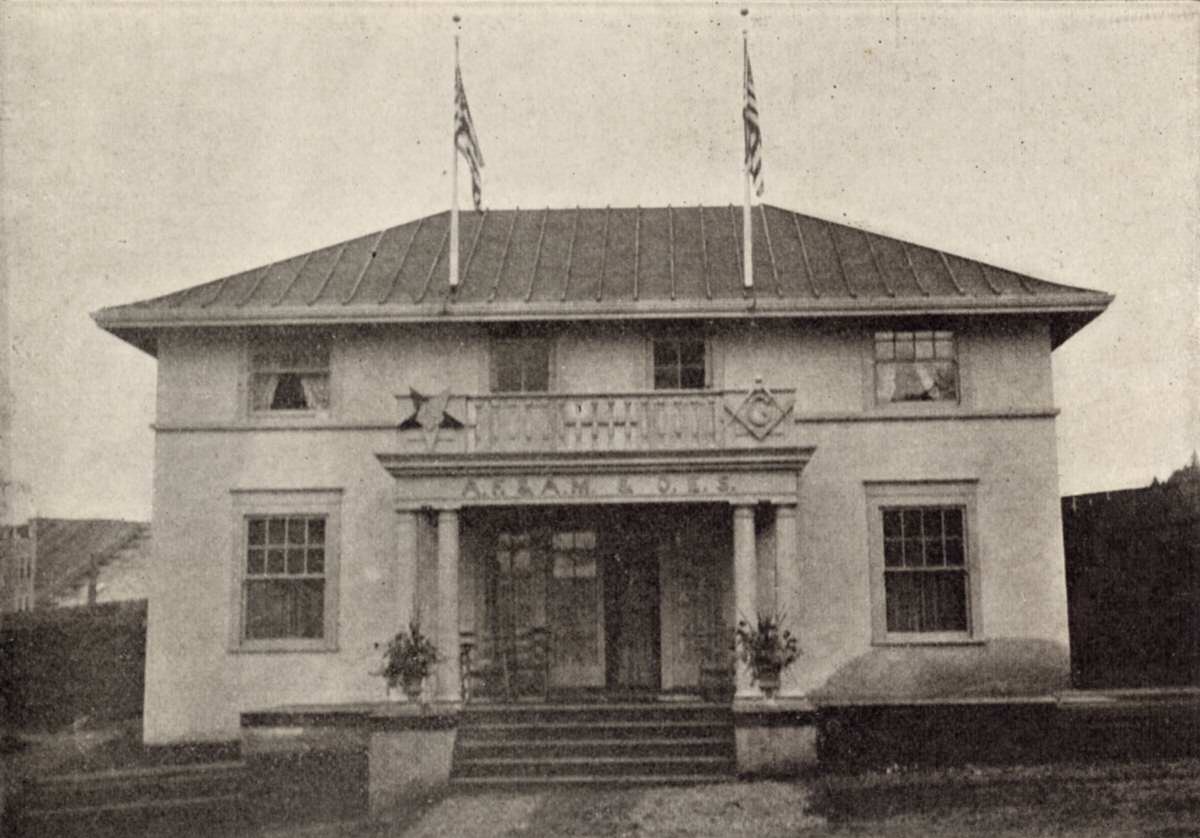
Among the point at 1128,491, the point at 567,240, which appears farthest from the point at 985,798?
the point at 567,240

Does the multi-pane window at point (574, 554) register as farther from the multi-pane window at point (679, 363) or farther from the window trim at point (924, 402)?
the window trim at point (924, 402)

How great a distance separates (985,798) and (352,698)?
874 cm

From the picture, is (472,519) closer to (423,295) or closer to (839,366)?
(423,295)

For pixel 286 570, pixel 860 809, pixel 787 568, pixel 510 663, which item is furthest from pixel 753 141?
pixel 860 809

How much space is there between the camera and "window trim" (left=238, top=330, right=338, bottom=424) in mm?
19078

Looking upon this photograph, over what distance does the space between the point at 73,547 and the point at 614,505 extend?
9.96 meters

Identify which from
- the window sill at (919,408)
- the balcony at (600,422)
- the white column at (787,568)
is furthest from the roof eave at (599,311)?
the white column at (787,568)

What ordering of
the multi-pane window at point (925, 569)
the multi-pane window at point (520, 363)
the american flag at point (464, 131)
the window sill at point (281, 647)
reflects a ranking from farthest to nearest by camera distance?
the multi-pane window at point (520, 363) < the window sill at point (281, 647) < the multi-pane window at point (925, 569) < the american flag at point (464, 131)

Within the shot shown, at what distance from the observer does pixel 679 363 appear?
1906 cm

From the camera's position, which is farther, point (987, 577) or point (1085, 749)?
point (987, 577)

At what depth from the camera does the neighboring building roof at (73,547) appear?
797 inches

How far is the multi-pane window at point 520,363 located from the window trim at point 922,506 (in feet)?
15.9

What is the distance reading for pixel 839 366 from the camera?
18828mm

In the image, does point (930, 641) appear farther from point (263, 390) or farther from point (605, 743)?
point (263, 390)
